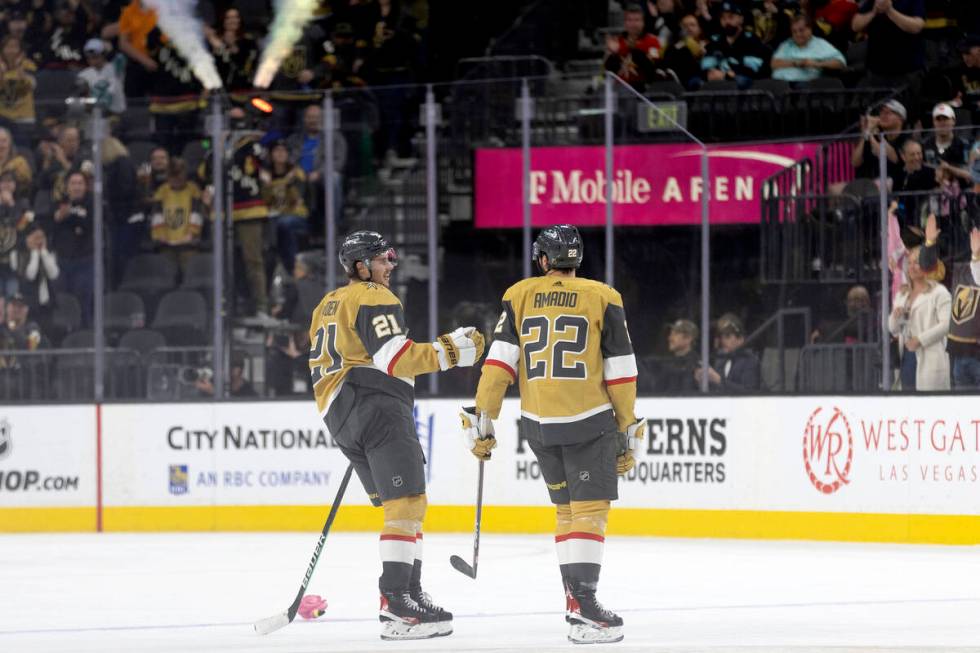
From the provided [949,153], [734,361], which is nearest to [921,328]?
[949,153]

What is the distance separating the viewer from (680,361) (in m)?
10.2

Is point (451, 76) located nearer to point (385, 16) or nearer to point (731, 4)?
point (385, 16)

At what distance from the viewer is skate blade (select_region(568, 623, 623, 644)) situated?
5.83 m

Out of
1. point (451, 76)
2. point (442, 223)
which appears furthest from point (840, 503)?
point (451, 76)

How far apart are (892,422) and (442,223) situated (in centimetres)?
300

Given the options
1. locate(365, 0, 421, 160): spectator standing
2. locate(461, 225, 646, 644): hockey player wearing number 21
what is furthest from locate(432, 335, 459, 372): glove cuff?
locate(365, 0, 421, 160): spectator standing

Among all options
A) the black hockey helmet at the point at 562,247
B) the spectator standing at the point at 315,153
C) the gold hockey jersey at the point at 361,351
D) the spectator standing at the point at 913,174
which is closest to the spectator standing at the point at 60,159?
the spectator standing at the point at 315,153

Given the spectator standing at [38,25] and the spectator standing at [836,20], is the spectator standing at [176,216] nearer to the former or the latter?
the spectator standing at [38,25]

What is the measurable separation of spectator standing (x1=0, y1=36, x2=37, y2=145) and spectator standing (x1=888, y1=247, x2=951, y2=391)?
567 centimetres

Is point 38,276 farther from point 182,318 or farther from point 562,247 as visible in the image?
point 562,247

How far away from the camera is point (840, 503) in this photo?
31.8 feet

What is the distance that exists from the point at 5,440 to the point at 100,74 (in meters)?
4.07

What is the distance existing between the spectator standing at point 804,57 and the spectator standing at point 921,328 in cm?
319

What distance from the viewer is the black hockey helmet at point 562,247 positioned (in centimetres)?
620
